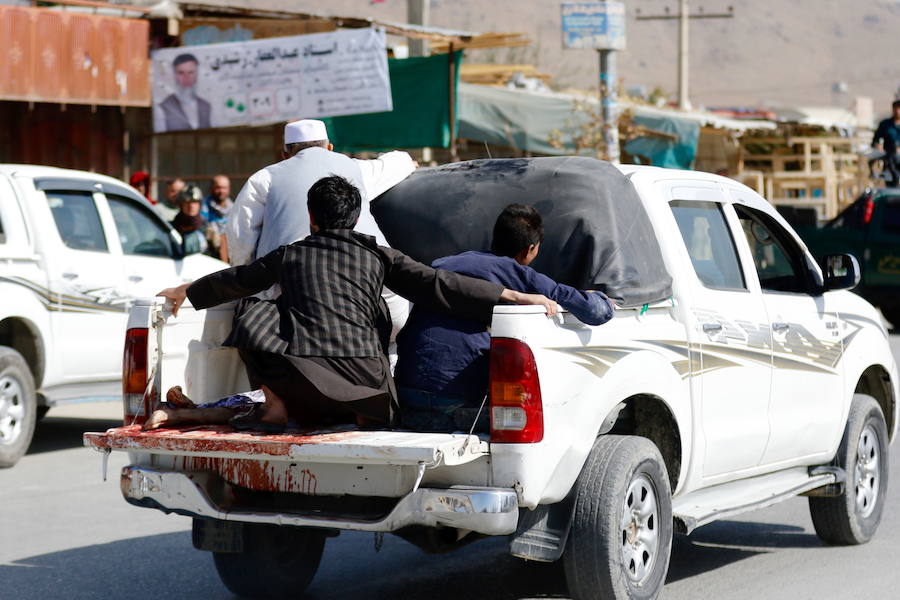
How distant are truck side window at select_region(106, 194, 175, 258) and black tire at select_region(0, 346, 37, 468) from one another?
1.45m

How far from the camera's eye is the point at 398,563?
6895 mm

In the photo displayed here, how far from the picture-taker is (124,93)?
1747cm

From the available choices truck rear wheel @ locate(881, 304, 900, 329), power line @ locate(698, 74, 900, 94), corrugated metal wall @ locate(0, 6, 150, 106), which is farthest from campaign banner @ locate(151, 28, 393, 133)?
power line @ locate(698, 74, 900, 94)

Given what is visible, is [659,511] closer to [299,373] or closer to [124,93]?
[299,373]

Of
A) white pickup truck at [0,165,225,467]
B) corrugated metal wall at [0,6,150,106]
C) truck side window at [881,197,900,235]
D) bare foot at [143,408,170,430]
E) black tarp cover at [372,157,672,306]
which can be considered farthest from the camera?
truck side window at [881,197,900,235]

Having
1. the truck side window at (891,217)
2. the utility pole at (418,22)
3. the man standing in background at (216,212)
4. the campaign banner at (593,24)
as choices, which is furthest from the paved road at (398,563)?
the utility pole at (418,22)

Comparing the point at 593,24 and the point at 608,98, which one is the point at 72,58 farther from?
the point at 608,98

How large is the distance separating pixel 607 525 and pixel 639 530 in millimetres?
381

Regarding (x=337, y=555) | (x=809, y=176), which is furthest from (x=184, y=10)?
(x=809, y=176)

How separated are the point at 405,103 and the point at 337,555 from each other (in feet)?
38.8

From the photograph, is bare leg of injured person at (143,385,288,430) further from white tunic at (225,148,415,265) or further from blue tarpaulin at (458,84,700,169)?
blue tarpaulin at (458,84,700,169)

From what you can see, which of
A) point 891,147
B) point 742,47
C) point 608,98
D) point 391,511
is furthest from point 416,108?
point 742,47

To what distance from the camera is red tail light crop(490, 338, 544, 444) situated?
4902 mm

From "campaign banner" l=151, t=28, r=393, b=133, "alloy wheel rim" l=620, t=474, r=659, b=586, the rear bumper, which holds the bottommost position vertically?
"alloy wheel rim" l=620, t=474, r=659, b=586
